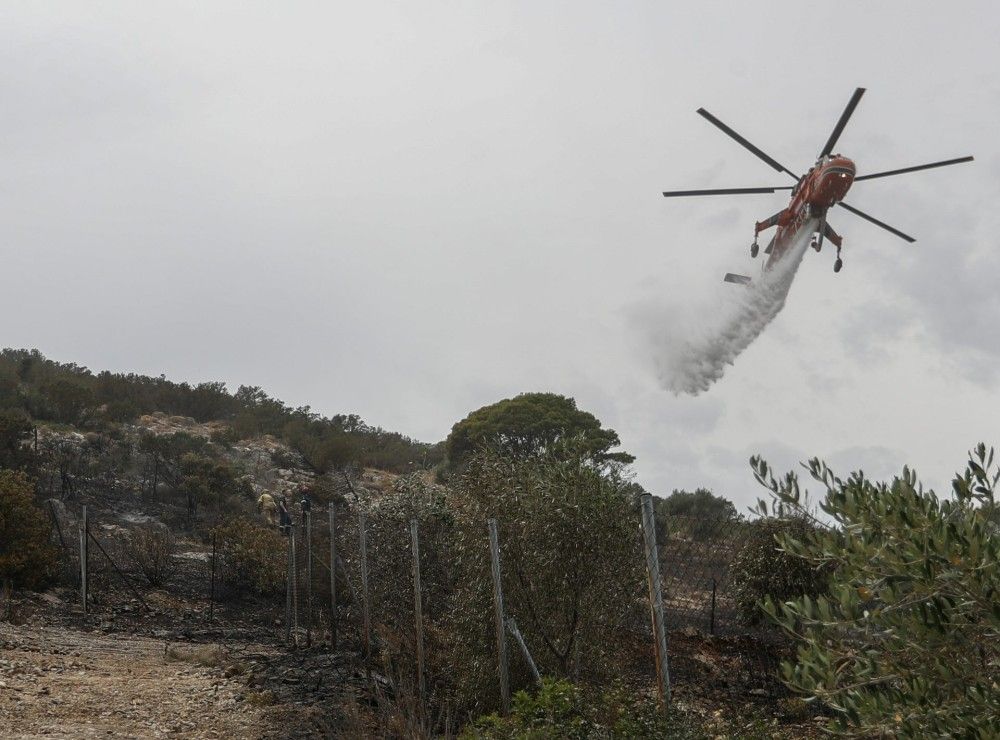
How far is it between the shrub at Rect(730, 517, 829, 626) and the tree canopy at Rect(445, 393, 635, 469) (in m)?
Result: 29.5

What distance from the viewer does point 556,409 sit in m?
51.7

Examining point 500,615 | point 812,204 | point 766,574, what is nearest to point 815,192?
point 812,204

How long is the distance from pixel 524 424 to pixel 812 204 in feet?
70.0

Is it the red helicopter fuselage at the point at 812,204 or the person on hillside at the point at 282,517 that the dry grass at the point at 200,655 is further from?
the red helicopter fuselage at the point at 812,204

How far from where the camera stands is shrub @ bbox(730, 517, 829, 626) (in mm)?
17062

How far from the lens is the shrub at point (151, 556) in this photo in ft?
90.1

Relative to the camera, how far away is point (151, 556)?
27.8 metres

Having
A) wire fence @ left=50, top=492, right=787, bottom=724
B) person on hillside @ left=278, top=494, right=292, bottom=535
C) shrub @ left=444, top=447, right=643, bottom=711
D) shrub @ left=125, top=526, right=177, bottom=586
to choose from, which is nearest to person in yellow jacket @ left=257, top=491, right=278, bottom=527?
person on hillside @ left=278, top=494, right=292, bottom=535

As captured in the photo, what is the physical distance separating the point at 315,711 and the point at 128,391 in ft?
155

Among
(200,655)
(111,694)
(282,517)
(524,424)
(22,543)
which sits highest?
(524,424)

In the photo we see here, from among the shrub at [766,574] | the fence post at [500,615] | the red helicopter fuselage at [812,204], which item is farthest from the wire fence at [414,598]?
the red helicopter fuselage at [812,204]

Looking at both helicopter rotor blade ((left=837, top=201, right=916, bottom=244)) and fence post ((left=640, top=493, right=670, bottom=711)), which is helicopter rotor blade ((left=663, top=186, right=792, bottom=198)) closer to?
helicopter rotor blade ((left=837, top=201, right=916, bottom=244))

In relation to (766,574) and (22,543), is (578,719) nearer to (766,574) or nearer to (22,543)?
(766,574)

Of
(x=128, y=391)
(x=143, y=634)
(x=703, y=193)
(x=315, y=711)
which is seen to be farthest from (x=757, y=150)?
(x=128, y=391)
